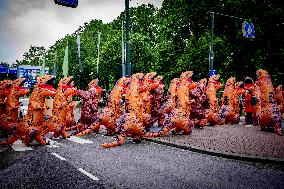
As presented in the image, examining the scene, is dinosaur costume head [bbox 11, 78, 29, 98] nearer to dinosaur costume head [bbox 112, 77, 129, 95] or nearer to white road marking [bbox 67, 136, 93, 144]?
white road marking [bbox 67, 136, 93, 144]

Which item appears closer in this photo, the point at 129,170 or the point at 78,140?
the point at 129,170

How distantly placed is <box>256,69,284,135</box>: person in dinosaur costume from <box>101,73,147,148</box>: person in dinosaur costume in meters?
4.94

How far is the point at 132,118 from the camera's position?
1148cm

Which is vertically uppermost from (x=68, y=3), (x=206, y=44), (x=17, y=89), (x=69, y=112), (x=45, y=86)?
(x=206, y=44)

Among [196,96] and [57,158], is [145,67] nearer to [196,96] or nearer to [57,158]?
[196,96]

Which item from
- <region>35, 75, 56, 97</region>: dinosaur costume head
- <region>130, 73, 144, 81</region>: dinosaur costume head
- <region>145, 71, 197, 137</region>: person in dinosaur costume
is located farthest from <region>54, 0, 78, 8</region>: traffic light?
<region>145, 71, 197, 137</region>: person in dinosaur costume

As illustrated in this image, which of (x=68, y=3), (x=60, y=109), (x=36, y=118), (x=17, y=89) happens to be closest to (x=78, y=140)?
(x=60, y=109)

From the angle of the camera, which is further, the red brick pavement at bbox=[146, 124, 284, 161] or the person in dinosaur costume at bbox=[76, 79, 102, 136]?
the person in dinosaur costume at bbox=[76, 79, 102, 136]

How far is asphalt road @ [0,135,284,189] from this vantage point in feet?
21.3

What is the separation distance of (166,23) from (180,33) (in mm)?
1711

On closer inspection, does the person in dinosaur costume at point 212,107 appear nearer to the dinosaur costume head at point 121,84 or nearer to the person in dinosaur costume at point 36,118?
the dinosaur costume head at point 121,84

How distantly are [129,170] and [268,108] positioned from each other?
7.72 m

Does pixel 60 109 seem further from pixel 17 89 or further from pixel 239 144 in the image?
pixel 239 144

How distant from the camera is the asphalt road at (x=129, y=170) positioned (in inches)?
256
